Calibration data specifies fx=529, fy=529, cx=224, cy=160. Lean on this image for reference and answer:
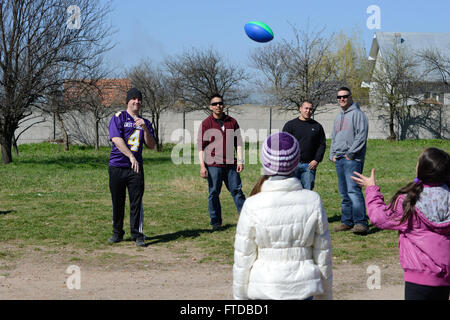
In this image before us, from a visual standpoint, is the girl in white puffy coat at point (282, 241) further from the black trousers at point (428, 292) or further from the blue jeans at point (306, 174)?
the blue jeans at point (306, 174)

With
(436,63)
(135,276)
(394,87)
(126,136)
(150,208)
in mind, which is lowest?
(135,276)

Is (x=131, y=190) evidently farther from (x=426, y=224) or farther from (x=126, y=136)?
(x=426, y=224)

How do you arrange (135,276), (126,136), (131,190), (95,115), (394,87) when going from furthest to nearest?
(394,87) < (95,115) < (131,190) < (126,136) < (135,276)

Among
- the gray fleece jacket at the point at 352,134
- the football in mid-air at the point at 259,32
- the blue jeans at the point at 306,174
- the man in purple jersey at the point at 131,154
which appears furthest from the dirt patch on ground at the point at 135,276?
the football in mid-air at the point at 259,32

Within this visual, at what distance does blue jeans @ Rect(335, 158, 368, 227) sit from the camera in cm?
797

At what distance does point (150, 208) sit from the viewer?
34.8 ft

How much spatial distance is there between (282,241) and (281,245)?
25 millimetres

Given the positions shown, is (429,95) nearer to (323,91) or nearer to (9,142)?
(323,91)

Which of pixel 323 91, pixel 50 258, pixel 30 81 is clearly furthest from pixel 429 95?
pixel 50 258

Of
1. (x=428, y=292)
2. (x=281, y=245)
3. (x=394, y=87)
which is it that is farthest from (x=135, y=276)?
(x=394, y=87)

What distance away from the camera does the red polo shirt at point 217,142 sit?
8.26 metres

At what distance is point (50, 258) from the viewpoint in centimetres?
684

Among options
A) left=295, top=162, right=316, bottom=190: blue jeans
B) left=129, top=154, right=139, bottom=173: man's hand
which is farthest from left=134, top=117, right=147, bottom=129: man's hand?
left=295, top=162, right=316, bottom=190: blue jeans
